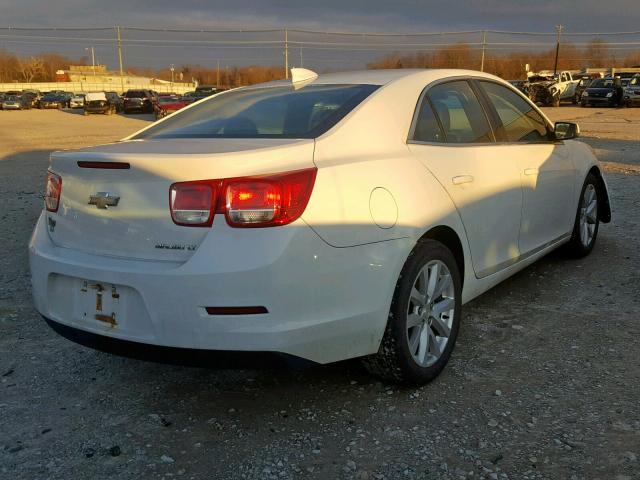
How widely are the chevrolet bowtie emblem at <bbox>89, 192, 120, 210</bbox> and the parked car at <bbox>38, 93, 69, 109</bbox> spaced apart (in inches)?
2295

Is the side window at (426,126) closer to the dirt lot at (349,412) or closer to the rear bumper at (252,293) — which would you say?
the rear bumper at (252,293)

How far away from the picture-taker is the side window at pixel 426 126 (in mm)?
3299

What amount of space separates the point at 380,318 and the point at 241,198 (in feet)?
2.79

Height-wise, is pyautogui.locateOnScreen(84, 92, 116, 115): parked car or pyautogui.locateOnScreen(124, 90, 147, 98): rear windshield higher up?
pyautogui.locateOnScreen(124, 90, 147, 98): rear windshield

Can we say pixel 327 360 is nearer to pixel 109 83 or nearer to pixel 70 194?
pixel 70 194

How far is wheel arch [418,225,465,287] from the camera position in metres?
3.15

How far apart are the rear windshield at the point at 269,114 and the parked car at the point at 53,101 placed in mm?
57247

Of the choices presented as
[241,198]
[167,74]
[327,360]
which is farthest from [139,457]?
[167,74]

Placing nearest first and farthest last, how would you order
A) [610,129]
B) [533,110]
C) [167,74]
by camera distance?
[533,110]
[610,129]
[167,74]

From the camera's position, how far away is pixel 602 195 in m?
5.57

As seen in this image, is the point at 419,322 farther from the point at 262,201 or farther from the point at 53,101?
the point at 53,101

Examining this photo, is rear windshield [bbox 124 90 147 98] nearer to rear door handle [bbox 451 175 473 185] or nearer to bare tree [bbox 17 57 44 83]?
rear door handle [bbox 451 175 473 185]

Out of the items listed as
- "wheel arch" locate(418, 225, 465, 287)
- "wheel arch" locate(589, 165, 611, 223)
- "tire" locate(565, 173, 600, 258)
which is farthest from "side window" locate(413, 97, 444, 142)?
"wheel arch" locate(589, 165, 611, 223)

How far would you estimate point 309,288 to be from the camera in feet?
8.27
